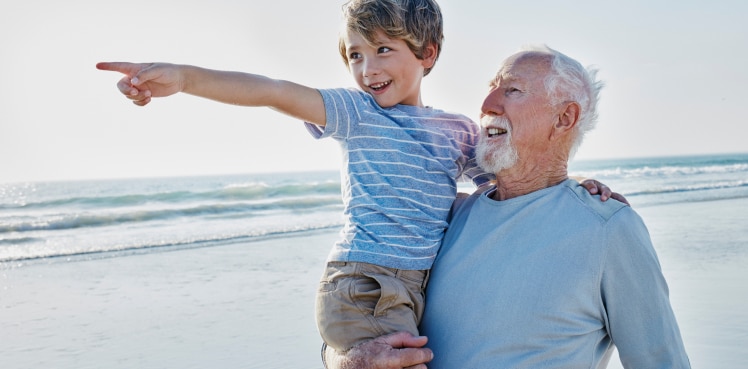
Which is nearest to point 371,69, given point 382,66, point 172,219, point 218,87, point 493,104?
point 382,66

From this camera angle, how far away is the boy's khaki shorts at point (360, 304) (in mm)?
2484

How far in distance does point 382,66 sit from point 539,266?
32.8 inches

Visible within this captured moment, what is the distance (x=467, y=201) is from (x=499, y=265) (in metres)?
0.35

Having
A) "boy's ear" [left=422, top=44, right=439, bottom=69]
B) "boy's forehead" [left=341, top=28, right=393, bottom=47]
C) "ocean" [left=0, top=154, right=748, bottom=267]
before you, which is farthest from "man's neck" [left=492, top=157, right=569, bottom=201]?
"ocean" [left=0, top=154, right=748, bottom=267]

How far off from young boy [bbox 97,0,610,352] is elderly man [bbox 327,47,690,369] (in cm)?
10

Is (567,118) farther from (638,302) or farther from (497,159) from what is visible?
(638,302)

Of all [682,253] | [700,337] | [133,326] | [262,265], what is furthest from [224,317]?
[682,253]

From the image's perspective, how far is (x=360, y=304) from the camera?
8.16 feet

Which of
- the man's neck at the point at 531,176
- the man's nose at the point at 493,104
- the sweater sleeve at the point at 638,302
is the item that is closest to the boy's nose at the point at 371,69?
the man's nose at the point at 493,104

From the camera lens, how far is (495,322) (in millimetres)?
2568

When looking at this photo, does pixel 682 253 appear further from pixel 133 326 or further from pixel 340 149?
pixel 340 149

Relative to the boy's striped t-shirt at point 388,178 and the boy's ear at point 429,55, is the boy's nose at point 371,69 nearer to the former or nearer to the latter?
the boy's striped t-shirt at point 388,178

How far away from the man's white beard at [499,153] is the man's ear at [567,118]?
0.56ft

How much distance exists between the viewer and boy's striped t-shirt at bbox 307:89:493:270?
8.46ft
